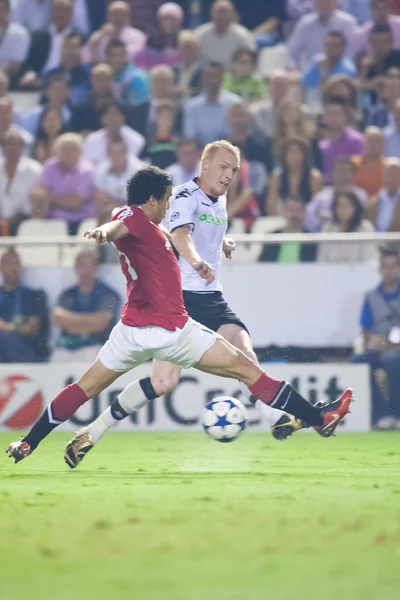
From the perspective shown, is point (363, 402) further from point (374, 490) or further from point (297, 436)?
point (374, 490)

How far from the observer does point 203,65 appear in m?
17.0

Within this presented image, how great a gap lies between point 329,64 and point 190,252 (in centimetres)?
868

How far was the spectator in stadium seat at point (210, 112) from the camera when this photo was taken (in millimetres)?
15750

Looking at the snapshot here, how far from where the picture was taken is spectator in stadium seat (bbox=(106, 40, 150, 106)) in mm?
16422

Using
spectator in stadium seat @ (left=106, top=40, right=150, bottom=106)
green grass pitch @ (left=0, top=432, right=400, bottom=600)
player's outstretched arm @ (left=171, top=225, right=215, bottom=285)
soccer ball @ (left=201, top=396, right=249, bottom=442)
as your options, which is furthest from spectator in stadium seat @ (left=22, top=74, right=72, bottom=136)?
soccer ball @ (left=201, top=396, right=249, bottom=442)

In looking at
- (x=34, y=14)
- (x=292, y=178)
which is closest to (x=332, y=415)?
(x=292, y=178)

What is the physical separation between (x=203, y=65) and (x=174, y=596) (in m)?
13.2

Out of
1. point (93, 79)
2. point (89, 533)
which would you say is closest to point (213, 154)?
point (89, 533)

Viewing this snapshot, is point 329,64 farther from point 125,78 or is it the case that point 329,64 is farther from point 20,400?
point 20,400

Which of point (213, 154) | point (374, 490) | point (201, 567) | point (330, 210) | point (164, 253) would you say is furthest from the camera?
point (330, 210)

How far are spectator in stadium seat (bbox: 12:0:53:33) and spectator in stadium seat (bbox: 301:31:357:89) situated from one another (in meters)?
3.74

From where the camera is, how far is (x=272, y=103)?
51.8ft

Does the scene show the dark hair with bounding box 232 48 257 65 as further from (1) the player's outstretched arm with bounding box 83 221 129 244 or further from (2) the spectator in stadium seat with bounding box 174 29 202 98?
(1) the player's outstretched arm with bounding box 83 221 129 244

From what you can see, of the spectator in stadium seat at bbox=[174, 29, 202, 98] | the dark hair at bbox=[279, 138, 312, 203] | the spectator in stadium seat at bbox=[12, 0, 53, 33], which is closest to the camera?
the dark hair at bbox=[279, 138, 312, 203]
